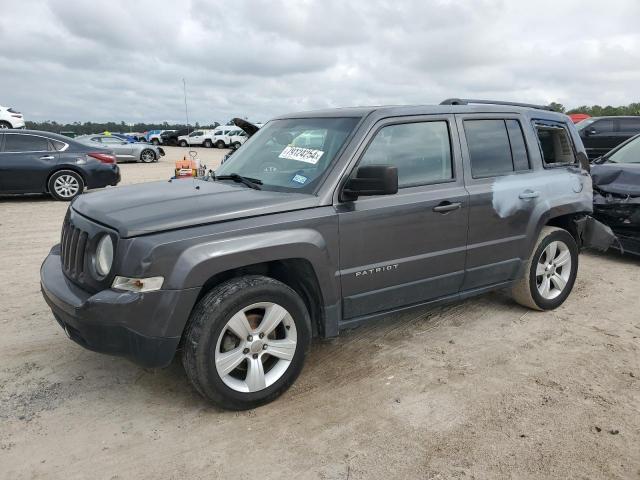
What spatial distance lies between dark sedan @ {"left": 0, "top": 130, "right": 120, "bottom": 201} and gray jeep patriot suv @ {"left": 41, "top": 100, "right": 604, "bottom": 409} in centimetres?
788

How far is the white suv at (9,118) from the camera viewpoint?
21562mm

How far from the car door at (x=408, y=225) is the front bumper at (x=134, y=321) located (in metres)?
1.09

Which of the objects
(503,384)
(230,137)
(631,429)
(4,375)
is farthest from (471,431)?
(230,137)

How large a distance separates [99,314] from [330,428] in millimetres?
1419

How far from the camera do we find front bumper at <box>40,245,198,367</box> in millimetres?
2795

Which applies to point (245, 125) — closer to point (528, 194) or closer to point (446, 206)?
point (446, 206)

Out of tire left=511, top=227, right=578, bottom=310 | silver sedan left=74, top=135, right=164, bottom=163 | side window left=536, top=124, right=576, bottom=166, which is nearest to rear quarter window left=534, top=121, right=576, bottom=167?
side window left=536, top=124, right=576, bottom=166

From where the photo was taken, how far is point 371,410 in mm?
3174

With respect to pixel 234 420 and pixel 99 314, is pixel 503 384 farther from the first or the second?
pixel 99 314

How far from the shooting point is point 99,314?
2.82 metres

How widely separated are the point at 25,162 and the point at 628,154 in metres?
10.6

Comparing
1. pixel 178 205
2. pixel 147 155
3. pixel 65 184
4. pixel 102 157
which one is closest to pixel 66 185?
pixel 65 184

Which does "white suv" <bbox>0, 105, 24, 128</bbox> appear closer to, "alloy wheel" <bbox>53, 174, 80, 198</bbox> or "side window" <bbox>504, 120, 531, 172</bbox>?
"alloy wheel" <bbox>53, 174, 80, 198</bbox>

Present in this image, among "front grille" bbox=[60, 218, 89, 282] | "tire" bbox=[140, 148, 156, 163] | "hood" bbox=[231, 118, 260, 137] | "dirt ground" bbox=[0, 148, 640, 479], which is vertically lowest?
"dirt ground" bbox=[0, 148, 640, 479]
